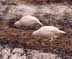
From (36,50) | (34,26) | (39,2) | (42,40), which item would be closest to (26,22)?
(34,26)

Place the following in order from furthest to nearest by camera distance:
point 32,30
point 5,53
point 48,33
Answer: point 32,30 → point 48,33 → point 5,53

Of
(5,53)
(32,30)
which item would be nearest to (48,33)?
(32,30)

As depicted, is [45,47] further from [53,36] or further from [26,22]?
[26,22]

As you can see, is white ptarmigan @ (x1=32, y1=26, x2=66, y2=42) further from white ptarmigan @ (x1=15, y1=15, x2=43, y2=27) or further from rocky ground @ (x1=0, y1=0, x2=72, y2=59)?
white ptarmigan @ (x1=15, y1=15, x2=43, y2=27)

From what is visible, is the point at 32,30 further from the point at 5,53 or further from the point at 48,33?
the point at 5,53

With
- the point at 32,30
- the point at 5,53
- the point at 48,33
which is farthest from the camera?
the point at 32,30

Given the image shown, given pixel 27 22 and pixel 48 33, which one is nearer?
pixel 48 33

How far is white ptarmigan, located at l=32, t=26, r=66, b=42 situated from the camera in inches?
95.7

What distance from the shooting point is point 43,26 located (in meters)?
2.62

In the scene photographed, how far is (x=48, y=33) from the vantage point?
2.44 meters

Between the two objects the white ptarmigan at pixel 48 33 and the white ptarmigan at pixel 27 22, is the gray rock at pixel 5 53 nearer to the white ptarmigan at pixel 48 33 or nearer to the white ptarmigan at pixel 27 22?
the white ptarmigan at pixel 48 33

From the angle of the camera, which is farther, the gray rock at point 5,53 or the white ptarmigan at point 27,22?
the white ptarmigan at point 27,22

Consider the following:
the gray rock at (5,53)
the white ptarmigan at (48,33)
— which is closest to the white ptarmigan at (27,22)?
the white ptarmigan at (48,33)

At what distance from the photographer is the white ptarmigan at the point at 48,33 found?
2431mm
